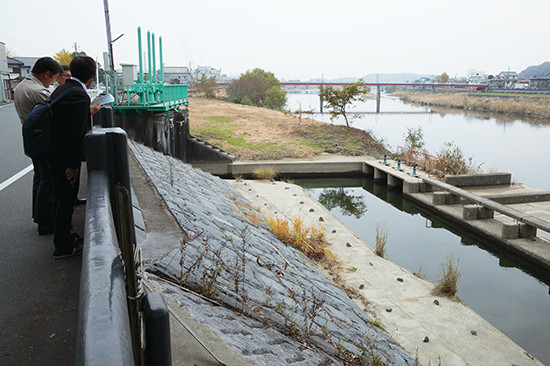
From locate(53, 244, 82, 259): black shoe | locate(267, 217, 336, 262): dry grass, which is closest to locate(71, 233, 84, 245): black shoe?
locate(53, 244, 82, 259): black shoe

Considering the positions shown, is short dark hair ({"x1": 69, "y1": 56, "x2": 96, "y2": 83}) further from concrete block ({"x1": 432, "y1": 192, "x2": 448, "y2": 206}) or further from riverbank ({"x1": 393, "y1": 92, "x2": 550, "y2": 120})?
riverbank ({"x1": 393, "y1": 92, "x2": 550, "y2": 120})

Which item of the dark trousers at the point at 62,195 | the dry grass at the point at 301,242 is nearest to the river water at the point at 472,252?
the dry grass at the point at 301,242

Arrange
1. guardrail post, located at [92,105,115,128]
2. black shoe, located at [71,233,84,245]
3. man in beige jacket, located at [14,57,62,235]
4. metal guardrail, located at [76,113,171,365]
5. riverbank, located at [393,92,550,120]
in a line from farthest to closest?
riverbank, located at [393,92,550,120] → guardrail post, located at [92,105,115,128] → man in beige jacket, located at [14,57,62,235] → black shoe, located at [71,233,84,245] → metal guardrail, located at [76,113,171,365]

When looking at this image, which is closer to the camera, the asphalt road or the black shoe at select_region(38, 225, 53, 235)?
the asphalt road

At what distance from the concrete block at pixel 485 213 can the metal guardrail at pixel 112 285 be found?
15808 mm

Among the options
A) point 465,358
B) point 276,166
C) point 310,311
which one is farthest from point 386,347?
point 276,166

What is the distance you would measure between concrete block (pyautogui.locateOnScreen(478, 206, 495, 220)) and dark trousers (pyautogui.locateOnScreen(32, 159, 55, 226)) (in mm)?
14579

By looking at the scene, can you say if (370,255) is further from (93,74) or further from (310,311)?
(93,74)

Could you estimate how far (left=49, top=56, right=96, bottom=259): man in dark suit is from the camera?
154 inches

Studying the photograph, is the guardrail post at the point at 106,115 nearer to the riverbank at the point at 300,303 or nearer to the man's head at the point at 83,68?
the man's head at the point at 83,68

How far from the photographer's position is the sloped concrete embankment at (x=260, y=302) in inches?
169

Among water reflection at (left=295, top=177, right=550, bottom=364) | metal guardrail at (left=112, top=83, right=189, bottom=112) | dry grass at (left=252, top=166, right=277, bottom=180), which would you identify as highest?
metal guardrail at (left=112, top=83, right=189, bottom=112)

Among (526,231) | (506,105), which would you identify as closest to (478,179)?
(526,231)

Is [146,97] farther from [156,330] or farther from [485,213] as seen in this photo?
[156,330]
